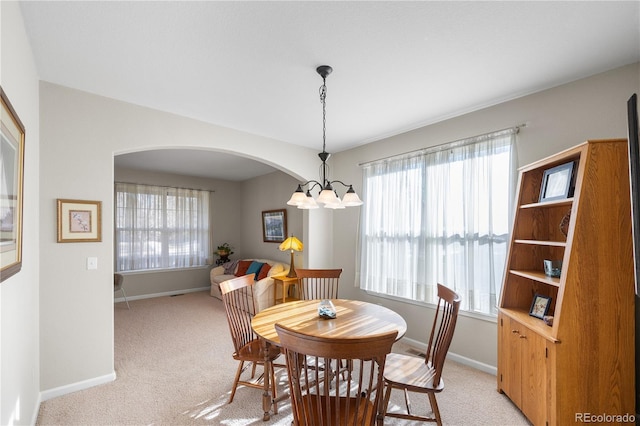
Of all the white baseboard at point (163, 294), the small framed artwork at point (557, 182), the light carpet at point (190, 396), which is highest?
the small framed artwork at point (557, 182)

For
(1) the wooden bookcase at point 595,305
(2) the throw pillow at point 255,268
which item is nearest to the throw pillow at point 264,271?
(2) the throw pillow at point 255,268

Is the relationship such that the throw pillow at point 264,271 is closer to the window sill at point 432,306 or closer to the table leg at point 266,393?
the window sill at point 432,306

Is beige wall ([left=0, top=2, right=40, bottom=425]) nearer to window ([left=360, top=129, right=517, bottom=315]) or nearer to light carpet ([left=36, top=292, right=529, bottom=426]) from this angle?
light carpet ([left=36, top=292, right=529, bottom=426])

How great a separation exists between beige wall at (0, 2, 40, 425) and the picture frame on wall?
11cm

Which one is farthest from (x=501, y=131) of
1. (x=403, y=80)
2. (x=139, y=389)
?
(x=139, y=389)

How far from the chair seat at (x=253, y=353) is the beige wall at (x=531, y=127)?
1.92 m

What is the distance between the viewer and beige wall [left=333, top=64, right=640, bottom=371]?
89.4 inches

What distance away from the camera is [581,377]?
6.20 feet

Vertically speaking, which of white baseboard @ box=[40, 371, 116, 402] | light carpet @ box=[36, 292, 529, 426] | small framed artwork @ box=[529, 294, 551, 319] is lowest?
light carpet @ box=[36, 292, 529, 426]

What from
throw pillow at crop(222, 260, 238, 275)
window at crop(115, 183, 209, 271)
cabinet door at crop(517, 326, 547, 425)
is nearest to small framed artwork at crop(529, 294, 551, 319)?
cabinet door at crop(517, 326, 547, 425)

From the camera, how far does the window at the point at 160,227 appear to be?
5.94 meters

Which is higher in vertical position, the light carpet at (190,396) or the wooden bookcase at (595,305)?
the wooden bookcase at (595,305)

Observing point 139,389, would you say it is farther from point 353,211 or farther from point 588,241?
point 588,241

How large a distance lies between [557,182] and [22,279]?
12.0 ft
